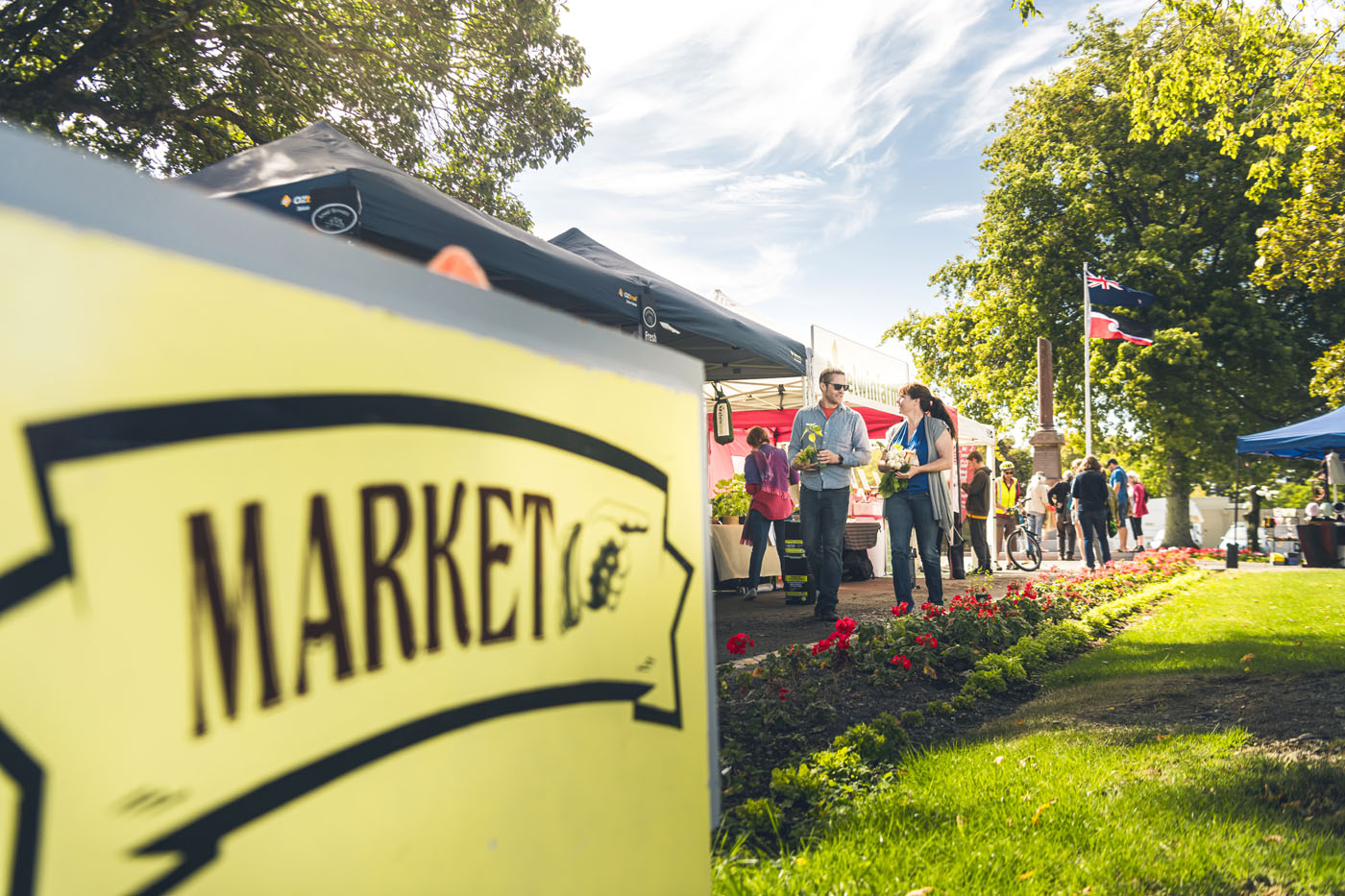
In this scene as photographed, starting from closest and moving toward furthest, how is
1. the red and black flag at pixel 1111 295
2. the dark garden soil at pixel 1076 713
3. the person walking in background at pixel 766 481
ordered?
the dark garden soil at pixel 1076 713
the person walking in background at pixel 766 481
the red and black flag at pixel 1111 295

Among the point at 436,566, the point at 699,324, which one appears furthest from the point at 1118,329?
the point at 436,566

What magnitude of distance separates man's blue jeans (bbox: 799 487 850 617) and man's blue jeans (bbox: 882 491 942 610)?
37cm

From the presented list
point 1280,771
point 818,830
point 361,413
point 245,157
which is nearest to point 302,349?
point 361,413

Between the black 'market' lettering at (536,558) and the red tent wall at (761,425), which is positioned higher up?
the red tent wall at (761,425)

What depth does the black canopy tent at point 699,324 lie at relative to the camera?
21.2 ft

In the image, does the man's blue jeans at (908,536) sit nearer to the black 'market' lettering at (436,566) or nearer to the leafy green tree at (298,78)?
the black 'market' lettering at (436,566)

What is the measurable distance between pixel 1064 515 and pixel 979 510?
4.20m

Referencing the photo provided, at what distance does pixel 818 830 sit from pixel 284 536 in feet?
7.40

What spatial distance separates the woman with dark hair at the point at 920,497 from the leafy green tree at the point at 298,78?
25.8ft

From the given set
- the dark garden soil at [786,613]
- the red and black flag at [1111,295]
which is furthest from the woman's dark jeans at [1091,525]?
the red and black flag at [1111,295]

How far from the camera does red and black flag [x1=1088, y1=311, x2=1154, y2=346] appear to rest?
803 inches

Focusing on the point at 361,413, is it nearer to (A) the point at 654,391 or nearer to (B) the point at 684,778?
(A) the point at 654,391

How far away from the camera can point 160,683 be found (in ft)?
2.49

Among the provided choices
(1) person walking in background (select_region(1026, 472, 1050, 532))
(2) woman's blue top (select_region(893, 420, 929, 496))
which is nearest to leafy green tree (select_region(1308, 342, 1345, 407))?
(1) person walking in background (select_region(1026, 472, 1050, 532))
